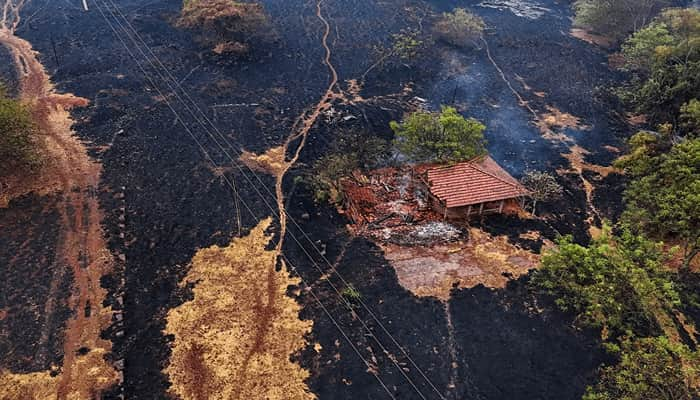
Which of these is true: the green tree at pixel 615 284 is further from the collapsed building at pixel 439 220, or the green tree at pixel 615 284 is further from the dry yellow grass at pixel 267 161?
the dry yellow grass at pixel 267 161

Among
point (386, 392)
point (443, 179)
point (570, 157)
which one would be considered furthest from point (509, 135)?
point (386, 392)

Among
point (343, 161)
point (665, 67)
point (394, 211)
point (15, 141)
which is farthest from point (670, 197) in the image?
point (15, 141)

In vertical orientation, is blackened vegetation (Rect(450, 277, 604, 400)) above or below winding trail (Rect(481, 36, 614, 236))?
below

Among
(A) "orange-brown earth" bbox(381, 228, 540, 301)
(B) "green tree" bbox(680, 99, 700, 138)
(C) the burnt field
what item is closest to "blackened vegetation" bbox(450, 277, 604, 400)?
(C) the burnt field

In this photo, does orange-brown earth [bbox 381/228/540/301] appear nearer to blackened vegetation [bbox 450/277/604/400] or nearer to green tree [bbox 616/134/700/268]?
blackened vegetation [bbox 450/277/604/400]

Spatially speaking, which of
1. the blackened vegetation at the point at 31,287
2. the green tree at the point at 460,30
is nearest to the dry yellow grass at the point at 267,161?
the blackened vegetation at the point at 31,287

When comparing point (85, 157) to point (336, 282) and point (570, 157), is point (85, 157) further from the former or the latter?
point (570, 157)
